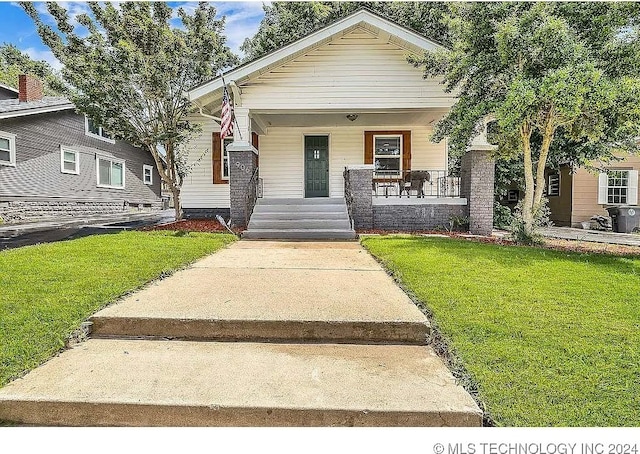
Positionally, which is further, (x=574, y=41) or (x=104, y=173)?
(x=104, y=173)

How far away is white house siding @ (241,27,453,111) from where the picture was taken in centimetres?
1045

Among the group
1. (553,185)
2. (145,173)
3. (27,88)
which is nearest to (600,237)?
(553,185)

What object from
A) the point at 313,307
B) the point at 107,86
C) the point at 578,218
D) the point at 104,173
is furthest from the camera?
the point at 104,173

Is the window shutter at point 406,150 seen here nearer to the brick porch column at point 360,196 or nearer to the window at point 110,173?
the brick porch column at point 360,196

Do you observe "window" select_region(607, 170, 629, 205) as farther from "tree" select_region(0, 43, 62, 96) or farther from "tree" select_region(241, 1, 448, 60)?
"tree" select_region(0, 43, 62, 96)

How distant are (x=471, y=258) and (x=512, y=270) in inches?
32.0

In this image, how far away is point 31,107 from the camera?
16.8 metres

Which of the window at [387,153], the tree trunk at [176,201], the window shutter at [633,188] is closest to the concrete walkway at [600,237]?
the window shutter at [633,188]

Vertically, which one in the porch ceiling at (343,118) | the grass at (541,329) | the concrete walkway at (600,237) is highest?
the porch ceiling at (343,118)

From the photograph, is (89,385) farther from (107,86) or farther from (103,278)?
Result: (107,86)

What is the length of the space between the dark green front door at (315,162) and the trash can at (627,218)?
9853mm

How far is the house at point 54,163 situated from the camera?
53.1 feet
